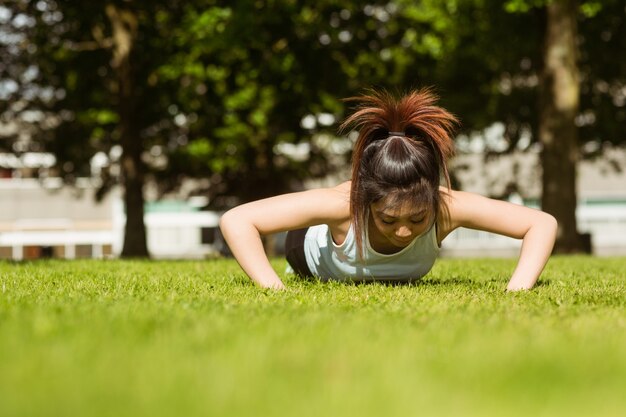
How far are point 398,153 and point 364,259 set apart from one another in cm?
127

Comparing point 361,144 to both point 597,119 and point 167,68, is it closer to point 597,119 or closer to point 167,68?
point 167,68

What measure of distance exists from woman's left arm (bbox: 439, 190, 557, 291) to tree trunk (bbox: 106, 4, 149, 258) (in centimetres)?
1660

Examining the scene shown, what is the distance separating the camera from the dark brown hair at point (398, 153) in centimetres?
582

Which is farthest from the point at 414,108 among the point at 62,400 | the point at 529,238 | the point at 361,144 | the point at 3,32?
the point at 3,32

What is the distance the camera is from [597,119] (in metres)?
24.9

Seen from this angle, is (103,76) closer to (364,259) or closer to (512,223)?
(364,259)

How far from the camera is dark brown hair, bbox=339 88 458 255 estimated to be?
5.82 meters

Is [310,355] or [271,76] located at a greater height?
[271,76]

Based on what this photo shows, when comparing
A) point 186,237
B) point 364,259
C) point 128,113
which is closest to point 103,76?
point 128,113

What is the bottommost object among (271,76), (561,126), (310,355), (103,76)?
(310,355)

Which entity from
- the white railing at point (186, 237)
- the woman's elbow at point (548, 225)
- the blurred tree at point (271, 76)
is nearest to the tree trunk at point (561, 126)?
the blurred tree at point (271, 76)

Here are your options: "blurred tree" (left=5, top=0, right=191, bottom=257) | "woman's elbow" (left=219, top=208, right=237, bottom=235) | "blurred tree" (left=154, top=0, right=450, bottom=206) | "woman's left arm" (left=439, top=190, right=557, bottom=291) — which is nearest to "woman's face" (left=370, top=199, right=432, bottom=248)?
"woman's left arm" (left=439, top=190, right=557, bottom=291)

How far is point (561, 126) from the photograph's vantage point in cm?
1942

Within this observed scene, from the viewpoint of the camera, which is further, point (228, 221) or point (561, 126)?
point (561, 126)
